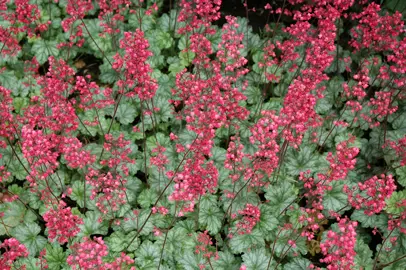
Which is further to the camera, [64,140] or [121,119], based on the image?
[121,119]

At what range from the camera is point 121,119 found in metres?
5.84

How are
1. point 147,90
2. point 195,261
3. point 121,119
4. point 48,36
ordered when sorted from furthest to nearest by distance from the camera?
point 48,36 → point 121,119 → point 195,261 → point 147,90

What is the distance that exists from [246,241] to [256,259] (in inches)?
9.0

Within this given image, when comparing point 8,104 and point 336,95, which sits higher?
point 336,95

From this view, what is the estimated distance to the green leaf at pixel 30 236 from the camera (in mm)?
4953

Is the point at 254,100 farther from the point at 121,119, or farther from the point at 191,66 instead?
the point at 121,119

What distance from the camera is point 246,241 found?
495cm

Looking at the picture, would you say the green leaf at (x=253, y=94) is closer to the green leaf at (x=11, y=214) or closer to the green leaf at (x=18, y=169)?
the green leaf at (x=18, y=169)

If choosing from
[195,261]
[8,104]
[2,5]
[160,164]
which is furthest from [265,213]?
[2,5]

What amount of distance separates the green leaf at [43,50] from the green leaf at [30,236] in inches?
97.1

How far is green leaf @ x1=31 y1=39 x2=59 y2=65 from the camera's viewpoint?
635 cm

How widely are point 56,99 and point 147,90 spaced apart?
0.93 meters

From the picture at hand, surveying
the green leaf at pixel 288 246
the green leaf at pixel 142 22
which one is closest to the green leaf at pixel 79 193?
the green leaf at pixel 288 246

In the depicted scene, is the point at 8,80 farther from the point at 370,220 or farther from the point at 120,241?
the point at 370,220
